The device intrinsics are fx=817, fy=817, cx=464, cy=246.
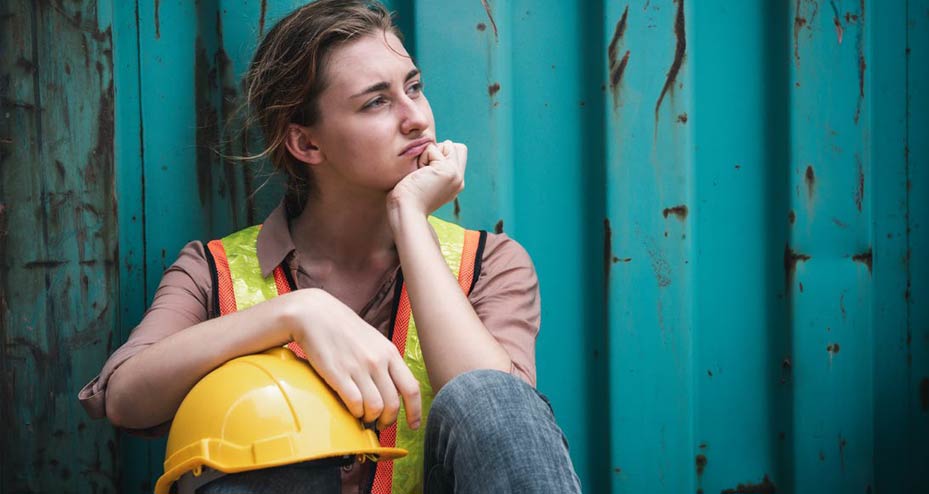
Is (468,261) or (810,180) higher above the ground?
(810,180)

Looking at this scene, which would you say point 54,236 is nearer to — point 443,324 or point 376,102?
point 376,102

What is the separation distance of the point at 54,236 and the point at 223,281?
19.9 inches

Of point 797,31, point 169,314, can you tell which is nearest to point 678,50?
point 797,31

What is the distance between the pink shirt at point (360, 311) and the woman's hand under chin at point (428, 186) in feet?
0.56

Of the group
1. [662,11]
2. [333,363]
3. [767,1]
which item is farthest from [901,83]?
[333,363]

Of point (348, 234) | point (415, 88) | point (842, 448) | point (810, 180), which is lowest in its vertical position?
point (842, 448)

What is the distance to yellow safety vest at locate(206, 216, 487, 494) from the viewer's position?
168 cm

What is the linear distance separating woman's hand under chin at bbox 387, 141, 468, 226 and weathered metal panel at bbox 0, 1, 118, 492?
2.45 ft

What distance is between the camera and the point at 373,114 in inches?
68.4

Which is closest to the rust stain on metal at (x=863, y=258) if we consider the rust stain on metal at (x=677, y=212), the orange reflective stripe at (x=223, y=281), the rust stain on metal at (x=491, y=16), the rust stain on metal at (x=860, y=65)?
the rust stain on metal at (x=860, y=65)

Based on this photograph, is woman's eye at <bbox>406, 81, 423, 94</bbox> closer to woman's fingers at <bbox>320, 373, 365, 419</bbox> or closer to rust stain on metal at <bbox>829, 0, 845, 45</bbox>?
woman's fingers at <bbox>320, 373, 365, 419</bbox>

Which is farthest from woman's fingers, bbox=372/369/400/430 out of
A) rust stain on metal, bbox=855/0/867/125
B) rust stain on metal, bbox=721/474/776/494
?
rust stain on metal, bbox=855/0/867/125

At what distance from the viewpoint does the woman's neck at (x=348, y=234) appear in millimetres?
1891

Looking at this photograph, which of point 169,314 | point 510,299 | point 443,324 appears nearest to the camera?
point 443,324
